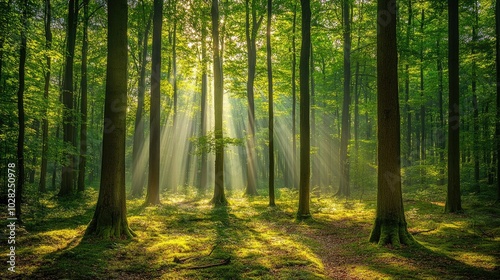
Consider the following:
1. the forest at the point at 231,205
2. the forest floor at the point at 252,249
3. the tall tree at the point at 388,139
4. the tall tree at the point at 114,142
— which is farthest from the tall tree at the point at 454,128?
the tall tree at the point at 114,142

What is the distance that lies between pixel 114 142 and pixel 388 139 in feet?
24.0

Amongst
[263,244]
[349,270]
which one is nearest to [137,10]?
[263,244]

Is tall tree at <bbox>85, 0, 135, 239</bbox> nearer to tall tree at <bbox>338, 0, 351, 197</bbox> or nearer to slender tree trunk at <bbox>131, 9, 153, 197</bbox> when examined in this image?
slender tree trunk at <bbox>131, 9, 153, 197</bbox>

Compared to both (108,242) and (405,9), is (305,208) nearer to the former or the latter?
(108,242)

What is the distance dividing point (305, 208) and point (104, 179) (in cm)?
769

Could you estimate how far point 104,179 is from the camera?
7.89m

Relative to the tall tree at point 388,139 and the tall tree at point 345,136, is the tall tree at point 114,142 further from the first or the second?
the tall tree at point 345,136

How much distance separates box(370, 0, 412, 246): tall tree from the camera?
763 centimetres

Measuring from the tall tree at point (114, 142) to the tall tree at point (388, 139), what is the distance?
682 cm

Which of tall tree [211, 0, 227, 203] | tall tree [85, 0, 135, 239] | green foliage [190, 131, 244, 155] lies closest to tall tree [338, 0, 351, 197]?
green foliage [190, 131, 244, 155]

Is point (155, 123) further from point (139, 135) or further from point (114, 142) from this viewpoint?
point (114, 142)

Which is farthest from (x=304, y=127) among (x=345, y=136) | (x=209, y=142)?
(x=345, y=136)

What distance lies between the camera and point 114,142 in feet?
26.1

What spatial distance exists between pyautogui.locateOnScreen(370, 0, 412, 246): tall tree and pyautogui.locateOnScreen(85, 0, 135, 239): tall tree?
6.82 metres
